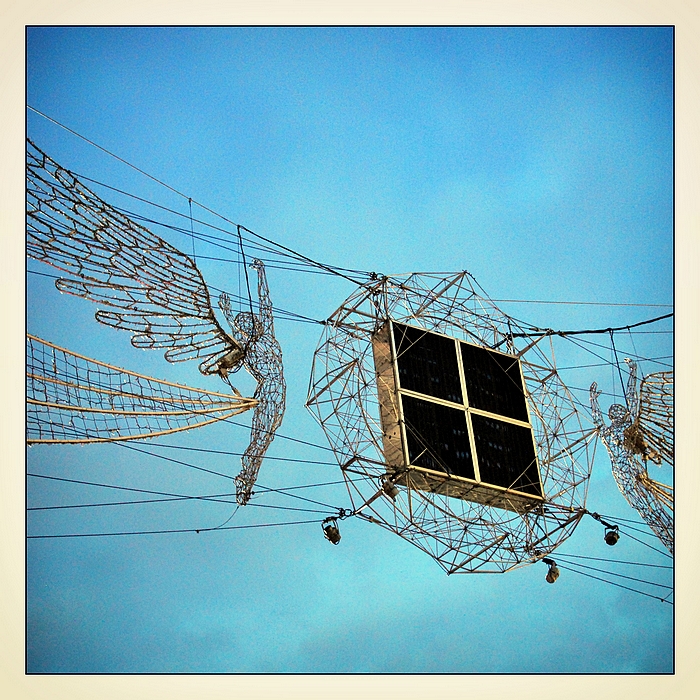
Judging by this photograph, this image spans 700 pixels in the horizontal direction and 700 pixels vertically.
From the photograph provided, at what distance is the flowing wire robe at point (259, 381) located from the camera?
25.8 feet

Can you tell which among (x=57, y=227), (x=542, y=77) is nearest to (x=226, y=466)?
Result: (x=57, y=227)

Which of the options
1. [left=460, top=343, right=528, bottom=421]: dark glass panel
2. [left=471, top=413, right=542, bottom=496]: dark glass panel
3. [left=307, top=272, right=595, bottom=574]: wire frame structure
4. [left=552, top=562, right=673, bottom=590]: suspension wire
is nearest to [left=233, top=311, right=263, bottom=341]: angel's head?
[left=307, top=272, right=595, bottom=574]: wire frame structure

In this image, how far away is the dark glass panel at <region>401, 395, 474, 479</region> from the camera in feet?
25.6

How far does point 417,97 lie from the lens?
26.7 ft

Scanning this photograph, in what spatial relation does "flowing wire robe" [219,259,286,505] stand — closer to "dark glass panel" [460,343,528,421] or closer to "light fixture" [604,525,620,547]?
"dark glass panel" [460,343,528,421]

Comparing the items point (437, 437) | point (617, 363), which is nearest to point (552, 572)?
point (437, 437)

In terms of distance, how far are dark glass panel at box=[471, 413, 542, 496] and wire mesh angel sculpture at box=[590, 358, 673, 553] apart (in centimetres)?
53

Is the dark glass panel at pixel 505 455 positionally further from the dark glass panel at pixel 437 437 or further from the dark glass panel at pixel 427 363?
the dark glass panel at pixel 427 363

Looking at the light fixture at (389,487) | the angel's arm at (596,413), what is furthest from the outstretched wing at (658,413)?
the light fixture at (389,487)

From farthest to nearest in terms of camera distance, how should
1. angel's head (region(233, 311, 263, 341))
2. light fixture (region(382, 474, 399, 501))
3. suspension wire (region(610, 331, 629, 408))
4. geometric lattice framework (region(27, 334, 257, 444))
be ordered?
1. suspension wire (region(610, 331, 629, 408))
2. angel's head (region(233, 311, 263, 341))
3. light fixture (region(382, 474, 399, 501))
4. geometric lattice framework (region(27, 334, 257, 444))

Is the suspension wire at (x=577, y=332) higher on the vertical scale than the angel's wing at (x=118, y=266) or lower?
lower

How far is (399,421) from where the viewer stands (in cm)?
782

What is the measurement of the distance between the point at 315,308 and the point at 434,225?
3.01ft
